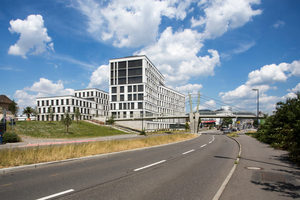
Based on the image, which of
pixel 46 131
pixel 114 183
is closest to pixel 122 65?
→ pixel 46 131

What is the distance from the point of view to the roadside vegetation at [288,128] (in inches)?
457

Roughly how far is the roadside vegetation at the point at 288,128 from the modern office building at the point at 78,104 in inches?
2719

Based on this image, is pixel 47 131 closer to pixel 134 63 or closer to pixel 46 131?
pixel 46 131

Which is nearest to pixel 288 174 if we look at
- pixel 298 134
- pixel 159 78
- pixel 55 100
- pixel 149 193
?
pixel 298 134

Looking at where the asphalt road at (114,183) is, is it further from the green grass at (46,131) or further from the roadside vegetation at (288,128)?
the green grass at (46,131)

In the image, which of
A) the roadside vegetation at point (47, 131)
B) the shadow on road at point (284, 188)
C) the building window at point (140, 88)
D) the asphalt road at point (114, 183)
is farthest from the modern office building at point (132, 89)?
the shadow on road at point (284, 188)

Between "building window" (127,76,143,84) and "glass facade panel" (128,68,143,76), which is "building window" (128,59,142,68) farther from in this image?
"building window" (127,76,143,84)

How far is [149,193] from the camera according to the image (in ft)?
17.9

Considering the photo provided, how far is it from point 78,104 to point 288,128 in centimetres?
8138

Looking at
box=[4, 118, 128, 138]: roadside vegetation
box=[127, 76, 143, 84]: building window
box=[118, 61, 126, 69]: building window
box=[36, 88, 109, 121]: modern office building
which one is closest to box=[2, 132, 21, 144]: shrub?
box=[4, 118, 128, 138]: roadside vegetation

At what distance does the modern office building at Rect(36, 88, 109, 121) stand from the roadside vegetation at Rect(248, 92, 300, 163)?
6906 cm

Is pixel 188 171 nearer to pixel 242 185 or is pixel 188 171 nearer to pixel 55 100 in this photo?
pixel 242 185

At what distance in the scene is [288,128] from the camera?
15164 mm

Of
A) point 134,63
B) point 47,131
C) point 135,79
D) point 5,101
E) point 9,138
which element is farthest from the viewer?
point 134,63
